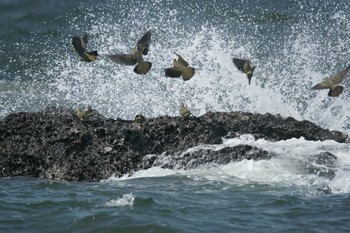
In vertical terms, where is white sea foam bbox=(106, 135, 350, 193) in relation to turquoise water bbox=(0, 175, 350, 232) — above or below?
above

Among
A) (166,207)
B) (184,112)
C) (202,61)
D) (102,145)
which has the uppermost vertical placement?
(202,61)

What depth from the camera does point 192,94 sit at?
12086mm

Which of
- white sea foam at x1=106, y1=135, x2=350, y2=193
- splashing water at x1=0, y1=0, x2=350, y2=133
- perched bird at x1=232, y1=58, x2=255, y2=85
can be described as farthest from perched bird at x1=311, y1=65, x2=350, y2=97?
splashing water at x1=0, y1=0, x2=350, y2=133

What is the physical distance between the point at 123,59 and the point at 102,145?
1232 millimetres

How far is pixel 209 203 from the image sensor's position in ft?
23.5

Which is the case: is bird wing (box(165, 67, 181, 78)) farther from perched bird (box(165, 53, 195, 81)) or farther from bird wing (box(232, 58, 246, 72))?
bird wing (box(232, 58, 246, 72))

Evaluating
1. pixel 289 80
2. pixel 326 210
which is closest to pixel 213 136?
pixel 326 210

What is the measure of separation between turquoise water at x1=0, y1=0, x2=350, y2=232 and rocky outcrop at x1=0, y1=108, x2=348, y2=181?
0.16 m

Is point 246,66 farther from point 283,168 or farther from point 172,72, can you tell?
point 283,168

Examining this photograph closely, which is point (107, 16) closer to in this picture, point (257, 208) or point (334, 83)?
point (334, 83)

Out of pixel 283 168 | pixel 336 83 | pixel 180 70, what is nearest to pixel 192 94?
pixel 180 70

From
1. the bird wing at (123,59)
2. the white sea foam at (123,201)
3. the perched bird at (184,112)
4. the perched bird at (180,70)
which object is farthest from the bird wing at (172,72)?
the white sea foam at (123,201)

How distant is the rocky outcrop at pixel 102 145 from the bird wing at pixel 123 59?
0.77 m

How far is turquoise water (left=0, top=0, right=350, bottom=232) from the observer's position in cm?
677
